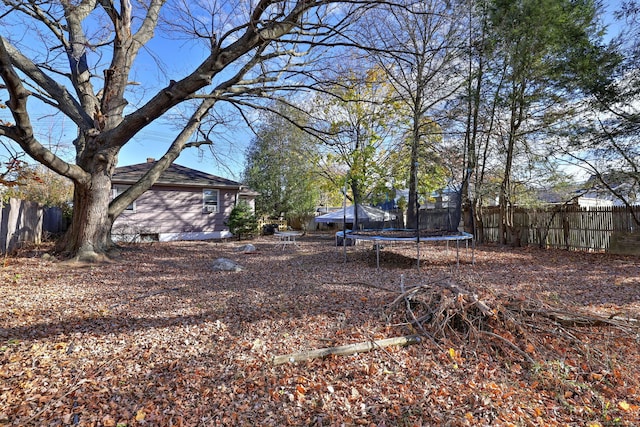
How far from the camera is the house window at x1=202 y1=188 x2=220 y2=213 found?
1562 cm

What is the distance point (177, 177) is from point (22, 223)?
6.80 meters

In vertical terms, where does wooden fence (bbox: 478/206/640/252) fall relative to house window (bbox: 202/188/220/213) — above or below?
below

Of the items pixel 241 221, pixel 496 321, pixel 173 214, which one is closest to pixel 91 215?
pixel 173 214

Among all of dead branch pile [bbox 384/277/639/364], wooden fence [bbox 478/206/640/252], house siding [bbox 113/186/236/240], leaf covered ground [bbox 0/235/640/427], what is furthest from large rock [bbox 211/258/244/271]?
wooden fence [bbox 478/206/640/252]

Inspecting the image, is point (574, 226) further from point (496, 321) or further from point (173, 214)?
point (173, 214)

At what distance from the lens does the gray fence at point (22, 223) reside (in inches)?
309

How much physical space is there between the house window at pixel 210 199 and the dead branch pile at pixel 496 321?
13.4 metres

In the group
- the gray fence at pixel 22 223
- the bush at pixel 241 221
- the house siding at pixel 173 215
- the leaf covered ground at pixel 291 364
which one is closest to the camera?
the leaf covered ground at pixel 291 364

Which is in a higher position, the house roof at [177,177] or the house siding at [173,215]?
the house roof at [177,177]

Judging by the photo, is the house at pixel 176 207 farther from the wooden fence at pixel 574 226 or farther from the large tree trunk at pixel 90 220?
the wooden fence at pixel 574 226

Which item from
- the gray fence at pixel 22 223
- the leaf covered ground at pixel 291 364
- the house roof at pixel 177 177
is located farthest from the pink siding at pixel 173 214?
the leaf covered ground at pixel 291 364

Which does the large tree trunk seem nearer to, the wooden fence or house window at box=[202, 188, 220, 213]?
house window at box=[202, 188, 220, 213]

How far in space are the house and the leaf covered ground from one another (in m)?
9.25

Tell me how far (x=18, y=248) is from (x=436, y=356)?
34.2 ft
